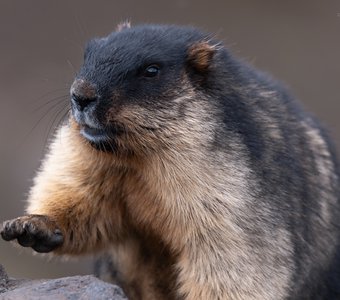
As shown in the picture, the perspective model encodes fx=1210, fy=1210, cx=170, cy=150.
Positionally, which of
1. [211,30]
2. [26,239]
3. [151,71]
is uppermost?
[211,30]

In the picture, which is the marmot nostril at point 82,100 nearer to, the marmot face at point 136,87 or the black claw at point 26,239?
the marmot face at point 136,87

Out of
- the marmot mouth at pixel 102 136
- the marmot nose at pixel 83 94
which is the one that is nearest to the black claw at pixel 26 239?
the marmot mouth at pixel 102 136

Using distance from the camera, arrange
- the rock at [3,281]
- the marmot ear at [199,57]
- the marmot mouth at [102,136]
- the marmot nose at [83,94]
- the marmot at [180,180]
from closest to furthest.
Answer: the rock at [3,281]
the marmot nose at [83,94]
the marmot mouth at [102,136]
the marmot at [180,180]
the marmot ear at [199,57]

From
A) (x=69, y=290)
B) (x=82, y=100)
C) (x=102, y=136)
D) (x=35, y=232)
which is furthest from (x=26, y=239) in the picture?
(x=69, y=290)

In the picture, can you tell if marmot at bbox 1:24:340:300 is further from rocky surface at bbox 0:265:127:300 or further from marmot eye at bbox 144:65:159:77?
rocky surface at bbox 0:265:127:300

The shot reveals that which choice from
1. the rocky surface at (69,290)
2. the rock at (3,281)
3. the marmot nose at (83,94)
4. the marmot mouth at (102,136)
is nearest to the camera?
the rocky surface at (69,290)

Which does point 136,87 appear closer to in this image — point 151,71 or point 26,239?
point 151,71

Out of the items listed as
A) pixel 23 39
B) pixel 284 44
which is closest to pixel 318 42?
pixel 284 44
